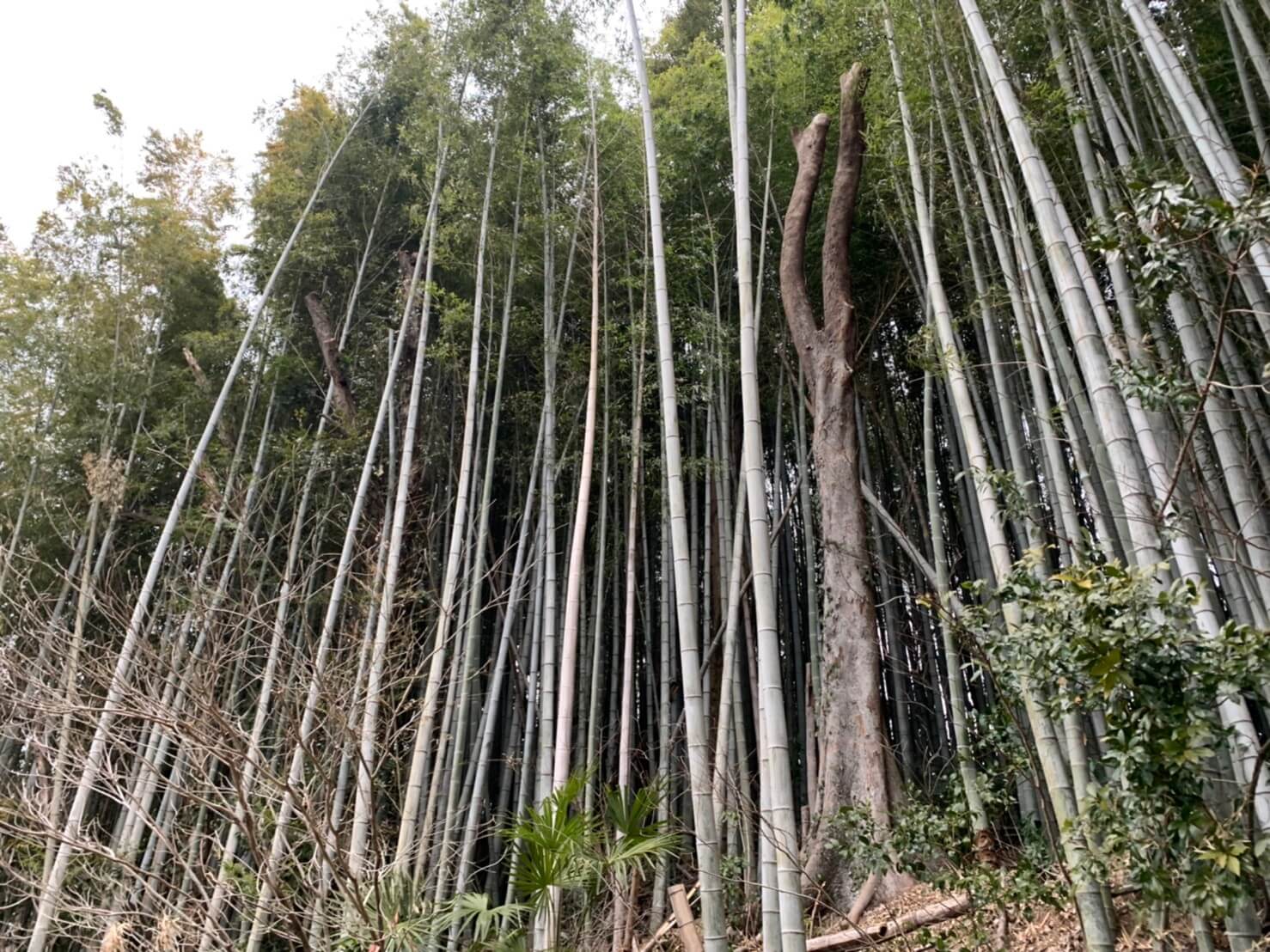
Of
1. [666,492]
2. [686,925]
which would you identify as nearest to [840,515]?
[666,492]

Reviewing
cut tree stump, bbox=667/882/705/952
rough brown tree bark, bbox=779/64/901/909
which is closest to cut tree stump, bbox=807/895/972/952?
rough brown tree bark, bbox=779/64/901/909

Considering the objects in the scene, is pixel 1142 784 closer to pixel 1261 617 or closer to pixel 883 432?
pixel 1261 617

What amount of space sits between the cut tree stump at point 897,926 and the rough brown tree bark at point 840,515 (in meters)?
0.31

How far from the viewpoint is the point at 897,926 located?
309 centimetres

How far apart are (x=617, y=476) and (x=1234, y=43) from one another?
459 cm

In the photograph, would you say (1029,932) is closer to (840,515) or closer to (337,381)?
(840,515)

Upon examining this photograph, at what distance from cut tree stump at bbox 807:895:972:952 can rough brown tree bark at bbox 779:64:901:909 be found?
31cm

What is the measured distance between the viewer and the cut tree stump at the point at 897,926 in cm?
308

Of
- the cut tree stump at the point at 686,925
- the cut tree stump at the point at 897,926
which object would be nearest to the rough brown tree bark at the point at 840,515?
the cut tree stump at the point at 897,926

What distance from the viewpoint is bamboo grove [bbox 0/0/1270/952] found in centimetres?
219

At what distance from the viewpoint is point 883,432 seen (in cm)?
652

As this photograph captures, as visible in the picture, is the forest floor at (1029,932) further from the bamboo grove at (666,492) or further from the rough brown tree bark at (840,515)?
the rough brown tree bark at (840,515)

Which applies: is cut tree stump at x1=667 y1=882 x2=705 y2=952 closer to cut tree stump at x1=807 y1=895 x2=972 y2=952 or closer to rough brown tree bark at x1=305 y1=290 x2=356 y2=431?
cut tree stump at x1=807 y1=895 x2=972 y2=952

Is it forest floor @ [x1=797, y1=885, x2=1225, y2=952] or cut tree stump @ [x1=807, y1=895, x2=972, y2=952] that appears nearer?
forest floor @ [x1=797, y1=885, x2=1225, y2=952]
